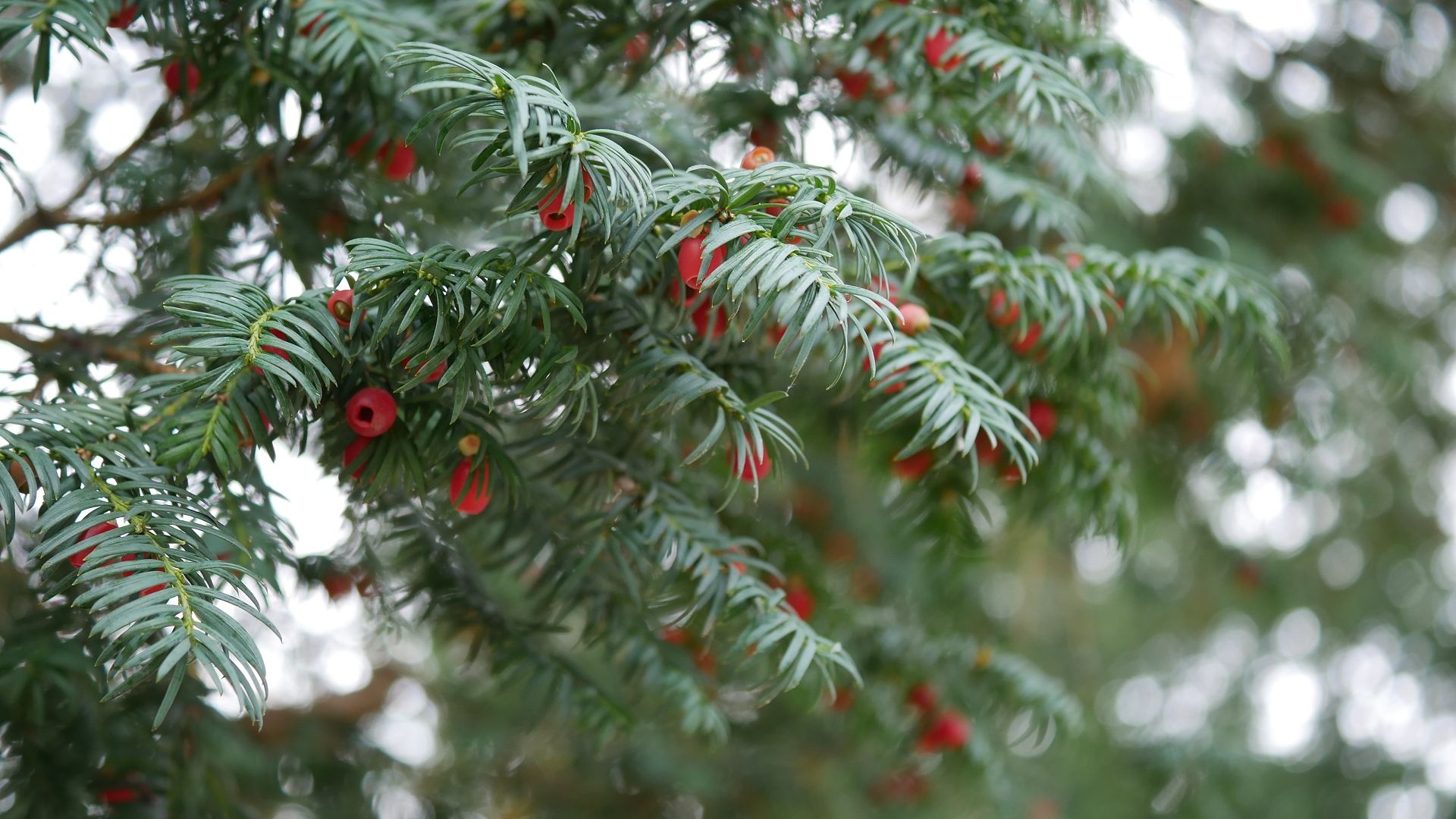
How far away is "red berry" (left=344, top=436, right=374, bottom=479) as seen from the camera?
115 cm

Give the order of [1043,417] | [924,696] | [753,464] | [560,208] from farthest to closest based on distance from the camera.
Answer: [924,696] < [1043,417] < [753,464] < [560,208]

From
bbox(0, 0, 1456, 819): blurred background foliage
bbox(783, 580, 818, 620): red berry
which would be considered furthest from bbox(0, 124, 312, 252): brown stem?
bbox(783, 580, 818, 620): red berry

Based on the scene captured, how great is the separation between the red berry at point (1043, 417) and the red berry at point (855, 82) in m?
0.53

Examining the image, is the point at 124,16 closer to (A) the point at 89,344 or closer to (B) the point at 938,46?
(A) the point at 89,344

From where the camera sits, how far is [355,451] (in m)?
1.16

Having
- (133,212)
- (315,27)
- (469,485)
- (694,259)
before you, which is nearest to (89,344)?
(133,212)

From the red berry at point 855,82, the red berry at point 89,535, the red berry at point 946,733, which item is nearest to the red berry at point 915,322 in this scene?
the red berry at point 855,82

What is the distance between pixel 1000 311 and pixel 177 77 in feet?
3.97

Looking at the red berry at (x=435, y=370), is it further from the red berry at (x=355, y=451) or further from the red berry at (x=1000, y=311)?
the red berry at (x=1000, y=311)

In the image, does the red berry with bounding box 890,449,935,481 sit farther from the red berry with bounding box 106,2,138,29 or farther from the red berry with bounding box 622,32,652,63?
the red berry with bounding box 106,2,138,29

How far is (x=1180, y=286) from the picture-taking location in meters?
1.42

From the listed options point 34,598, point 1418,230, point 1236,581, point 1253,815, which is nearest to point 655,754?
point 34,598

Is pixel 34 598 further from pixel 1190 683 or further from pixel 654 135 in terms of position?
pixel 1190 683

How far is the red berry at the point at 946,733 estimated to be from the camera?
77.5 inches
